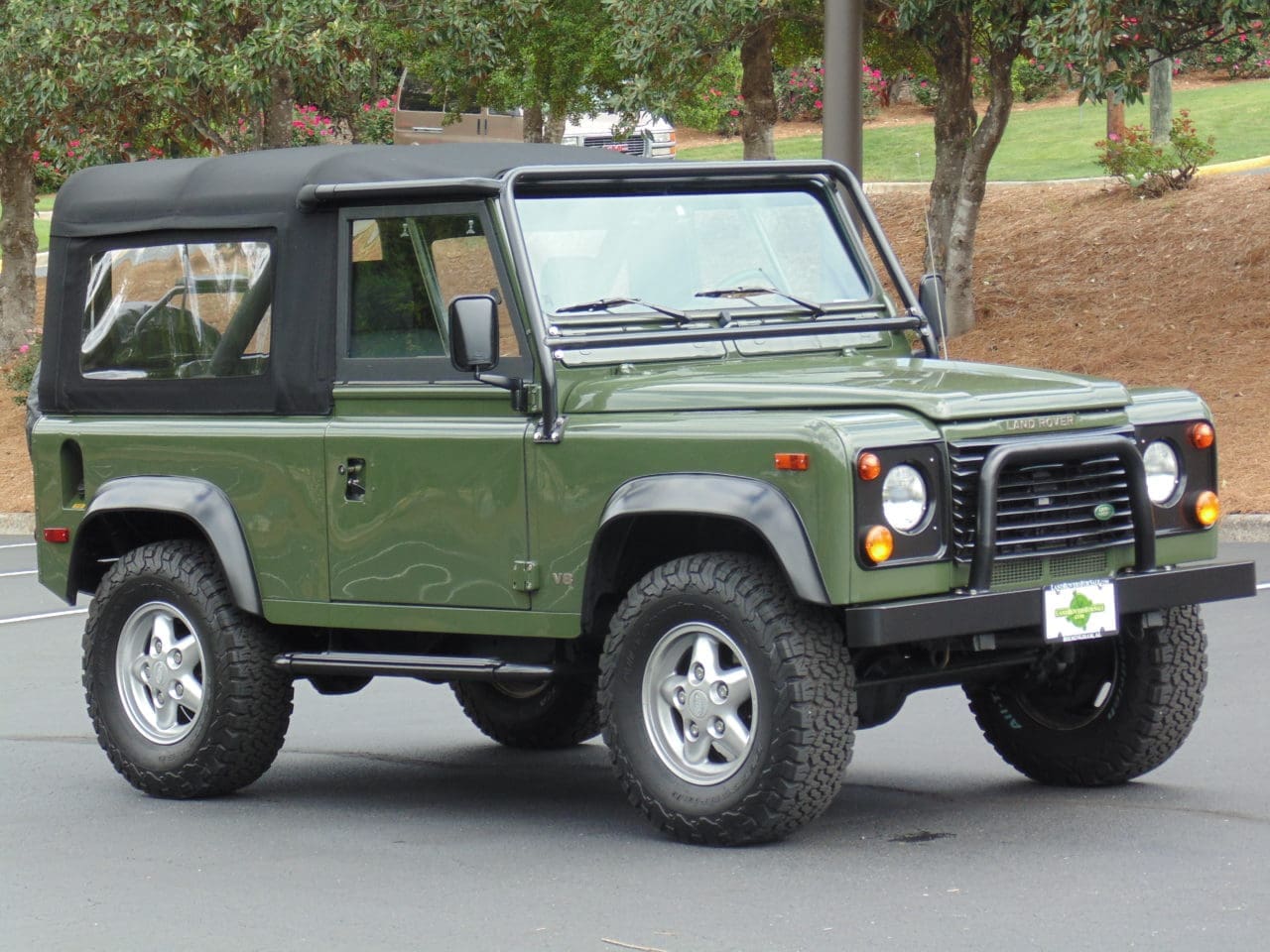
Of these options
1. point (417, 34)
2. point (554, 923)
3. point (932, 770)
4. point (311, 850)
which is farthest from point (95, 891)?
point (417, 34)

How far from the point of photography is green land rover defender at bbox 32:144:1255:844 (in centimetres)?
647

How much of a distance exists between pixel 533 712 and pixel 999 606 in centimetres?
283

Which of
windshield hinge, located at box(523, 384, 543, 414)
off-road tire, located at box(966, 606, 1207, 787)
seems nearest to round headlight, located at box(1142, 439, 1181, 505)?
off-road tire, located at box(966, 606, 1207, 787)

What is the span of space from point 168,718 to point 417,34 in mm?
14827

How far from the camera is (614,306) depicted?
740 cm

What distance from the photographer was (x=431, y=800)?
792cm

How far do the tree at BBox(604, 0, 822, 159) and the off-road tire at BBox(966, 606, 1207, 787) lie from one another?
12807 millimetres

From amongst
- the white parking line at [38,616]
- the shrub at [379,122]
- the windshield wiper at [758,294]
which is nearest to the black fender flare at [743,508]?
the windshield wiper at [758,294]

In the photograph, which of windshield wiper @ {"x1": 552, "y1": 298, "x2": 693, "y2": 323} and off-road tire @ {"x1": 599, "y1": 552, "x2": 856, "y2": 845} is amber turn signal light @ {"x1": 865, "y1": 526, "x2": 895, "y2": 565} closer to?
off-road tire @ {"x1": 599, "y1": 552, "x2": 856, "y2": 845}

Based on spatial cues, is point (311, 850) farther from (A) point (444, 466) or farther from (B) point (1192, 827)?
(B) point (1192, 827)

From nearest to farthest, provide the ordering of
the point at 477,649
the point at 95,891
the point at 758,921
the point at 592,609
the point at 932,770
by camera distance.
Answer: the point at 758,921 < the point at 95,891 < the point at 592,609 < the point at 477,649 < the point at 932,770

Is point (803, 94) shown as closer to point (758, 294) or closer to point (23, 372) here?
point (23, 372)

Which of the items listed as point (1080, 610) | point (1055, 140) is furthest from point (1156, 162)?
point (1080, 610)

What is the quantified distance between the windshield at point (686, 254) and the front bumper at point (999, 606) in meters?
1.62
